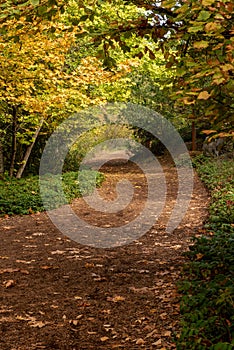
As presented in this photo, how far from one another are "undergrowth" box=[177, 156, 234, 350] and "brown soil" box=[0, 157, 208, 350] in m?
0.23

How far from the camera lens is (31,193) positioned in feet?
38.8

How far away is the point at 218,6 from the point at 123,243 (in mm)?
5506

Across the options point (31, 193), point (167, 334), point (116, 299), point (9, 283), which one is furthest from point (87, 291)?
point (31, 193)

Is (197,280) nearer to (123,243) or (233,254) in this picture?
(233,254)

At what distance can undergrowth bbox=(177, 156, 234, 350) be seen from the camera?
3.50 meters

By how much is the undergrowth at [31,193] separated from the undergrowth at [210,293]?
431cm

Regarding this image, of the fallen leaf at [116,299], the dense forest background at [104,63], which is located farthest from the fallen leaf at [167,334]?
the dense forest background at [104,63]

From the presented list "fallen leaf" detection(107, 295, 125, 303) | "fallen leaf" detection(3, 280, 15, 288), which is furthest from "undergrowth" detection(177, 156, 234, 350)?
"fallen leaf" detection(3, 280, 15, 288)

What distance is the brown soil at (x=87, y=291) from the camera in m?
4.32

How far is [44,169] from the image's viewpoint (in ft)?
57.4

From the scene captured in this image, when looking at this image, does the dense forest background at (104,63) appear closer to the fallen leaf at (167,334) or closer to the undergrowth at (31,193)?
the undergrowth at (31,193)

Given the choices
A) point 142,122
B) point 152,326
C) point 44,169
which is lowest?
point 152,326

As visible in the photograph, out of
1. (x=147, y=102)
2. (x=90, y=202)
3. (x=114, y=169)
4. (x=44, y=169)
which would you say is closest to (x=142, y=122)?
(x=147, y=102)

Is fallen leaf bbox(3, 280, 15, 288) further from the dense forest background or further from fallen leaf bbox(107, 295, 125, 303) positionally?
the dense forest background
